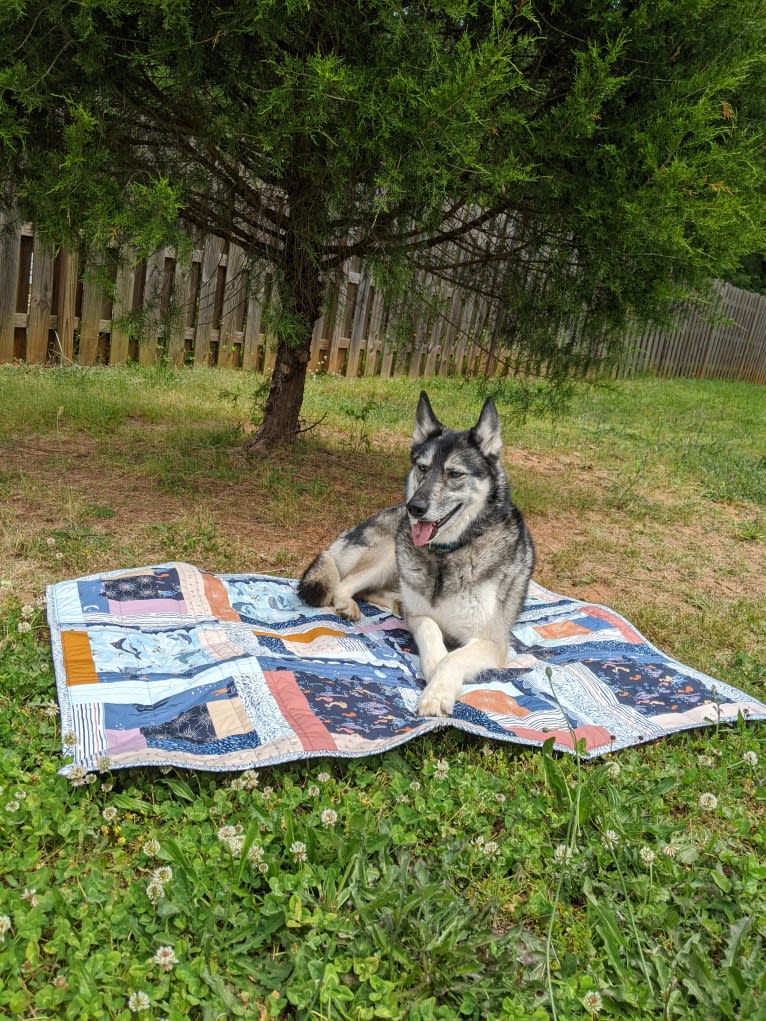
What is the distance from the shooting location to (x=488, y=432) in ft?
12.6

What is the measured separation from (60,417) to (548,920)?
19.6 feet

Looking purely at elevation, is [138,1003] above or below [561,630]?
below

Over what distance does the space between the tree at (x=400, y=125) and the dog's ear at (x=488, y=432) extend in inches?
48.9

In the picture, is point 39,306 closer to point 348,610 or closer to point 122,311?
point 122,311

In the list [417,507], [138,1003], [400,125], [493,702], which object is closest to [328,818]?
[138,1003]

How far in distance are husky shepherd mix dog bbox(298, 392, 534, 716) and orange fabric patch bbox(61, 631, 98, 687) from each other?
1212mm

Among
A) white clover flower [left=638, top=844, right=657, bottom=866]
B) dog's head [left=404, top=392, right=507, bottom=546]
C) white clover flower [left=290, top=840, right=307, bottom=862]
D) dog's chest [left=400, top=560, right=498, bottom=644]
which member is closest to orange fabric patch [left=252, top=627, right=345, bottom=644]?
dog's chest [left=400, top=560, right=498, bottom=644]

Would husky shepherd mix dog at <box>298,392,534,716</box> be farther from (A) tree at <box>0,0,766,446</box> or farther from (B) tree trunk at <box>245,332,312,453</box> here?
(B) tree trunk at <box>245,332,312,453</box>

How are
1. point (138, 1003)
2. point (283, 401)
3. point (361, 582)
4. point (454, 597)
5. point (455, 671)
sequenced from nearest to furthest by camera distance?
point (138, 1003), point (455, 671), point (454, 597), point (361, 582), point (283, 401)

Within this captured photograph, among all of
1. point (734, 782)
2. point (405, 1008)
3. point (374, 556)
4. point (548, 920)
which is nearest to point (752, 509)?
point (374, 556)

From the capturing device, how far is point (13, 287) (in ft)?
27.0

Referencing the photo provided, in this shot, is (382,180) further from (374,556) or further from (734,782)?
(734,782)

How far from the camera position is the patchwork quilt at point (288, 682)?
8.66 feet

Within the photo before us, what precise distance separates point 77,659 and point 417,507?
5.21 feet
